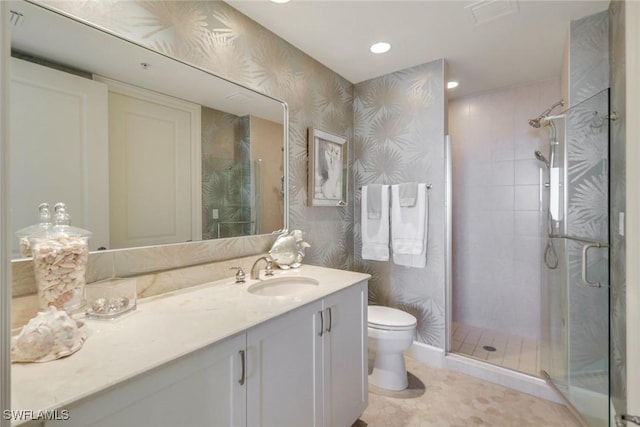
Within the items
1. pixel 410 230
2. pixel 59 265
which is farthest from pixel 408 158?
pixel 59 265

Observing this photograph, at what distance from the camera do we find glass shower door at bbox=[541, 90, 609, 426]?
1.52m

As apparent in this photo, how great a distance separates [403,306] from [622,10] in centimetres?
222

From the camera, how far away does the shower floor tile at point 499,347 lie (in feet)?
7.15

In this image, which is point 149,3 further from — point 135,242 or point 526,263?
point 526,263

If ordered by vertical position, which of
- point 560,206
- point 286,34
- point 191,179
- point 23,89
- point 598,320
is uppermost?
point 286,34

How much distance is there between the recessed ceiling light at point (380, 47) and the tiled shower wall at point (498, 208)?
136cm

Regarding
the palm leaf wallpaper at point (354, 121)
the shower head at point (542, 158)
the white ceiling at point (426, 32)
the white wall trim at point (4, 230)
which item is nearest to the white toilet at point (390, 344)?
the palm leaf wallpaper at point (354, 121)

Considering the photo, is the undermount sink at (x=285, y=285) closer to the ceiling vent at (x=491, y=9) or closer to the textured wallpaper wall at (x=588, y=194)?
the textured wallpaper wall at (x=588, y=194)

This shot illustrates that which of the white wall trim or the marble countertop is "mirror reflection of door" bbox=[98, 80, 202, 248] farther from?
the white wall trim

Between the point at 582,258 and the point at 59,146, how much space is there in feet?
8.50

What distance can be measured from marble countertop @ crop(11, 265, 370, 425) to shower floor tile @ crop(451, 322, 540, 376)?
1.68m

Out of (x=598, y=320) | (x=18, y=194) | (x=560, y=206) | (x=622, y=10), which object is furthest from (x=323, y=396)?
(x=622, y=10)

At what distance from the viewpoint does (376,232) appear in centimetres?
247

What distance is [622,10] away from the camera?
4.57ft
